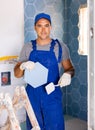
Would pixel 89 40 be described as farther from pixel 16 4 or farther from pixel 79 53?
pixel 79 53

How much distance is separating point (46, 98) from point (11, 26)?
768 millimetres

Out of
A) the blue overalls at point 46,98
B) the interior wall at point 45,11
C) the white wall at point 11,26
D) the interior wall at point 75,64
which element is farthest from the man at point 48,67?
the interior wall at point 75,64

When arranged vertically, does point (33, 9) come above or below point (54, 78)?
above

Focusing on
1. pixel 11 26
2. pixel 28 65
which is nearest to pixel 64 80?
pixel 28 65

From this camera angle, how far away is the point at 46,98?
6.01 feet

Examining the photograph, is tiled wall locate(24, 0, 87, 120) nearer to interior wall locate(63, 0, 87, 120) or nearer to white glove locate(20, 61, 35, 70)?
interior wall locate(63, 0, 87, 120)

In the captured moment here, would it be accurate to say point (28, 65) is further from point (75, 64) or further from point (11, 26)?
point (75, 64)

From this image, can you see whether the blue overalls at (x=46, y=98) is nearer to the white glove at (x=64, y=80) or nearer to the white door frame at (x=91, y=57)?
the white glove at (x=64, y=80)

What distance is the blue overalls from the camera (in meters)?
1.82

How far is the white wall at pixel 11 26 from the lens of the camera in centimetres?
215

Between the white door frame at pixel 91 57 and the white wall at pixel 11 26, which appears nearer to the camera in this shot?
the white door frame at pixel 91 57

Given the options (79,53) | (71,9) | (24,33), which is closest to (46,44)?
(24,33)

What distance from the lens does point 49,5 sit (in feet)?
8.35

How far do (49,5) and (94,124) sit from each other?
6.36 ft
